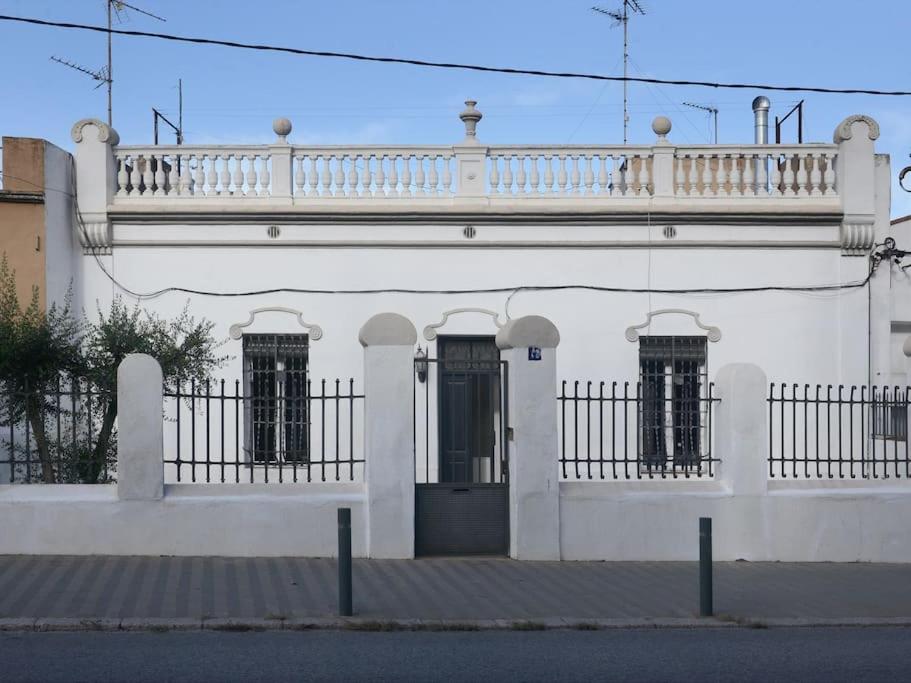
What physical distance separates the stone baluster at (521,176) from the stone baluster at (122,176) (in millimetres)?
5726

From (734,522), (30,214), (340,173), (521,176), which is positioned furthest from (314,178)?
(734,522)

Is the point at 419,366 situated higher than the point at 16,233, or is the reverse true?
the point at 16,233

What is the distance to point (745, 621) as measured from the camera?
921cm

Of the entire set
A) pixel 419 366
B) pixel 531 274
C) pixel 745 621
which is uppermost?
pixel 531 274

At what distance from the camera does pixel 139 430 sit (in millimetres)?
11414

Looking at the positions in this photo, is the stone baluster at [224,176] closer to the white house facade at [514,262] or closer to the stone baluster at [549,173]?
the white house facade at [514,262]

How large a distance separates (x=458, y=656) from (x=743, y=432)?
5645 mm

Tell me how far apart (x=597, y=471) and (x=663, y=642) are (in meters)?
7.58

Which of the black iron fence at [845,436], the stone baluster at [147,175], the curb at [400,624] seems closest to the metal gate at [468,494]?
the curb at [400,624]

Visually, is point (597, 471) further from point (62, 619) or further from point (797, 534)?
point (62, 619)

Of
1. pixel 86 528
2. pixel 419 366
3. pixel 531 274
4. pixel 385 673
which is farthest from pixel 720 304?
pixel 385 673

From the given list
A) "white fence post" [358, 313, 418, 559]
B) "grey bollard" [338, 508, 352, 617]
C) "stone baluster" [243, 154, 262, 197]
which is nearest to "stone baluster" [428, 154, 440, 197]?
"stone baluster" [243, 154, 262, 197]

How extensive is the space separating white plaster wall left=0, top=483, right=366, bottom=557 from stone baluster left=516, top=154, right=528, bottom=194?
21.2ft

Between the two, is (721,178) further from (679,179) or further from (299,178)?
(299,178)
